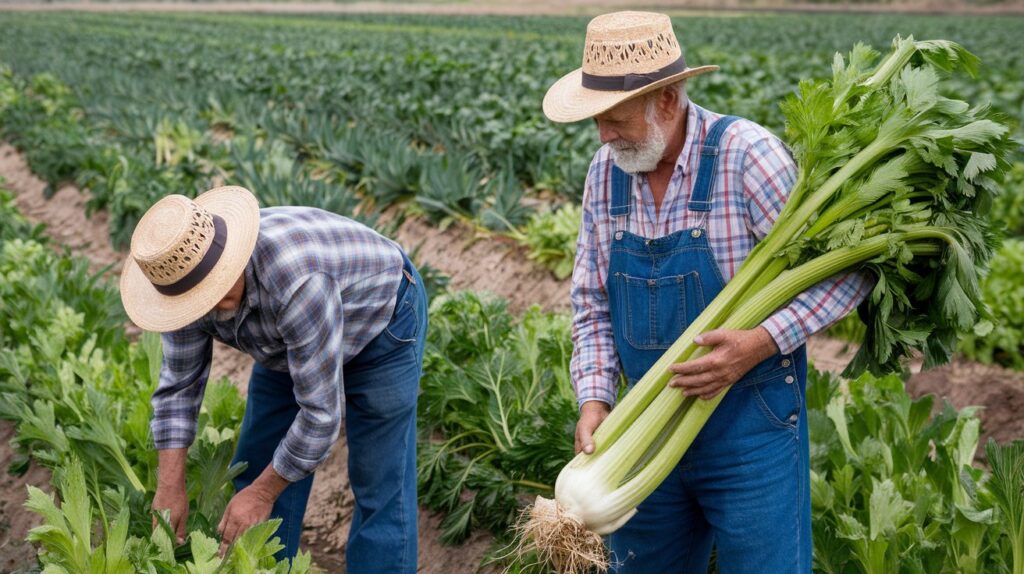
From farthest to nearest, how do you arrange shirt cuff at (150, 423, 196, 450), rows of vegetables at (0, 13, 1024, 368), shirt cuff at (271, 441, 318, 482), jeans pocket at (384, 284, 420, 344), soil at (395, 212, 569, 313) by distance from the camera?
1. rows of vegetables at (0, 13, 1024, 368)
2. soil at (395, 212, 569, 313)
3. jeans pocket at (384, 284, 420, 344)
4. shirt cuff at (150, 423, 196, 450)
5. shirt cuff at (271, 441, 318, 482)

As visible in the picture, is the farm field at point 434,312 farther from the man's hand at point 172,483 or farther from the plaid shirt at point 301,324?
the plaid shirt at point 301,324

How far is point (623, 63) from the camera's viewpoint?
2377mm

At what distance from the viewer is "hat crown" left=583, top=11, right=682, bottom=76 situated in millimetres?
2366

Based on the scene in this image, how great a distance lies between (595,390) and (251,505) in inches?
38.3

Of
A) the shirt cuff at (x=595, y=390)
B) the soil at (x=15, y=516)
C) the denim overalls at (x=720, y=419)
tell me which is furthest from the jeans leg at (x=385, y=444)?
the soil at (x=15, y=516)

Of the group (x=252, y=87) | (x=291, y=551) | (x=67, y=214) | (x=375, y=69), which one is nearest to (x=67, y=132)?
(x=67, y=214)

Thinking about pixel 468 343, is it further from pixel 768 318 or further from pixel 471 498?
pixel 768 318

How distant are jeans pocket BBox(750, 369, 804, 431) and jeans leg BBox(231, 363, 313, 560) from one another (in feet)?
4.77

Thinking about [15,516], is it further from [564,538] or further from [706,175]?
[706,175]

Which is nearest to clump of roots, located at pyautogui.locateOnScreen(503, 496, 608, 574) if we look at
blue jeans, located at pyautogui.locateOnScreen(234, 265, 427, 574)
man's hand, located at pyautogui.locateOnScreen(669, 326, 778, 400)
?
man's hand, located at pyautogui.locateOnScreen(669, 326, 778, 400)

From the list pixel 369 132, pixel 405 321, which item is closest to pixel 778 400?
pixel 405 321

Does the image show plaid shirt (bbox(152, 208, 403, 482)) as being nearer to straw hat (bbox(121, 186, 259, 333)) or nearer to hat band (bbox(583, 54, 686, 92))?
straw hat (bbox(121, 186, 259, 333))

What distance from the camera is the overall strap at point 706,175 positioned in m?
2.40

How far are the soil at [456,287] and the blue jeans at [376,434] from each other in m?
0.75
